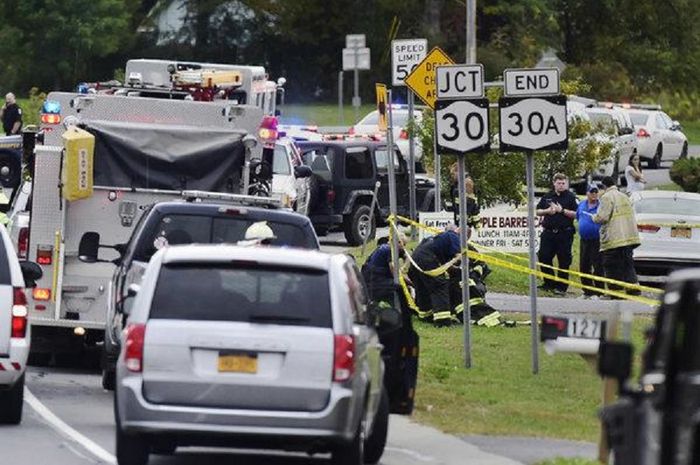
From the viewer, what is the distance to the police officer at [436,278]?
85.4 feet

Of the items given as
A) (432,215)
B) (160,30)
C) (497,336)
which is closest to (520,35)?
(160,30)

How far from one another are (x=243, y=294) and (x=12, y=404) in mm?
3992

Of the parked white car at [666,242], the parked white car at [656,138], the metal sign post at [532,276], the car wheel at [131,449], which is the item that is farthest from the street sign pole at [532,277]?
the parked white car at [656,138]

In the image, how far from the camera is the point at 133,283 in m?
18.1

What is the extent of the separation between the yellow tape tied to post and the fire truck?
0.4 inches

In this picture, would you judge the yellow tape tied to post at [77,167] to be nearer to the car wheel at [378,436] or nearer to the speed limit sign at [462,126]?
the speed limit sign at [462,126]

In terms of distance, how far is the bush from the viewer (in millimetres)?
44094

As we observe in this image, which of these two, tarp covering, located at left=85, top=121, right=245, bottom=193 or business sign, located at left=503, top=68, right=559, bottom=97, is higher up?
business sign, located at left=503, top=68, right=559, bottom=97

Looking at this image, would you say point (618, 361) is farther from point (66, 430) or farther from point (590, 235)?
point (590, 235)

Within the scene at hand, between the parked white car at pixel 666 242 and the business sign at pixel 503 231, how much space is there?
207cm

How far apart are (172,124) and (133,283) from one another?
547 centimetres

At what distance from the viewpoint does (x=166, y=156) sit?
2291 cm

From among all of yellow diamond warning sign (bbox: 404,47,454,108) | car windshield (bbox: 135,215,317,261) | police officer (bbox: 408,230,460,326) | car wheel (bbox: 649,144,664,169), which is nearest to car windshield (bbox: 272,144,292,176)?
yellow diamond warning sign (bbox: 404,47,454,108)

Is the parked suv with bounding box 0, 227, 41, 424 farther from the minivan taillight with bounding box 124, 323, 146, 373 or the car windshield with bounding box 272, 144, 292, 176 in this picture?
the car windshield with bounding box 272, 144, 292, 176
